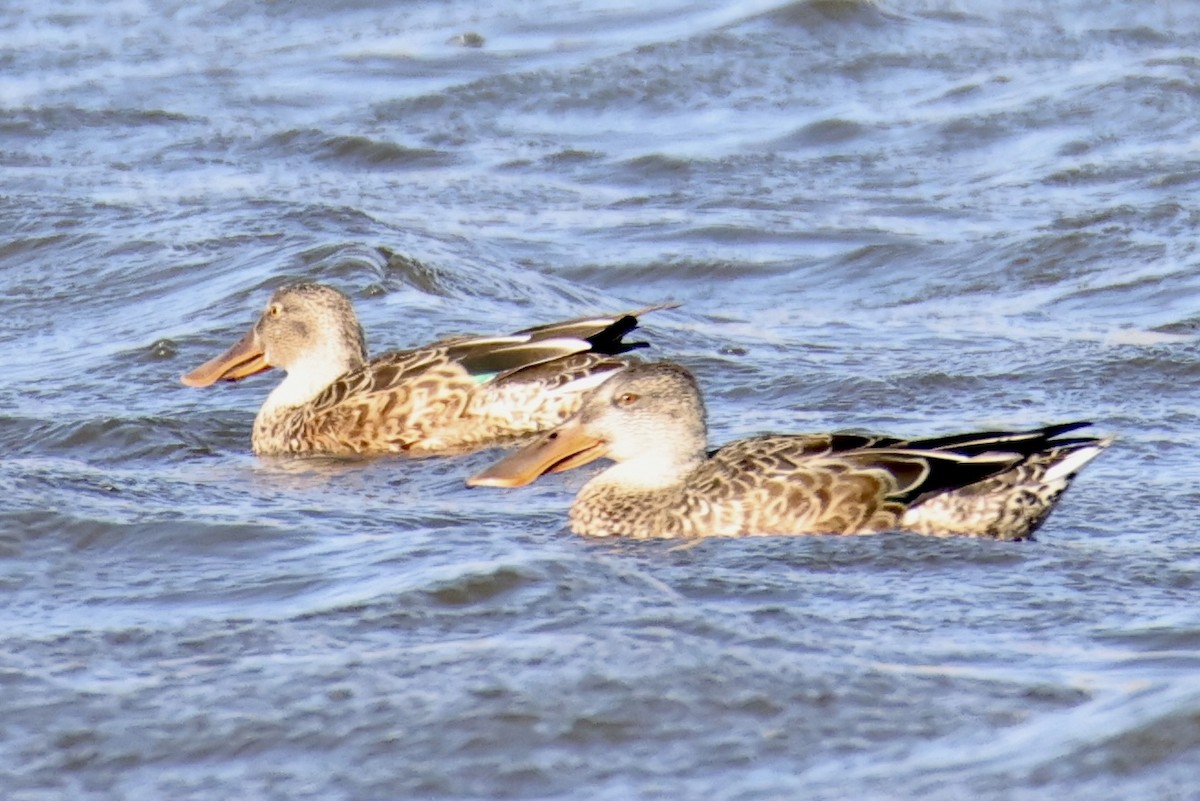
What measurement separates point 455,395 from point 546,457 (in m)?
1.57

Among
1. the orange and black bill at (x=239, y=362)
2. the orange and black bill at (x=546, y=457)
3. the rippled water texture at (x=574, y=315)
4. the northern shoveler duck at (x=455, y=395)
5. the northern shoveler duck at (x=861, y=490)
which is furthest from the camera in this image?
the orange and black bill at (x=239, y=362)

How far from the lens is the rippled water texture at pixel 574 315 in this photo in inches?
245

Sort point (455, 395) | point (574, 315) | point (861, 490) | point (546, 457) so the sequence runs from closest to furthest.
→ point (861, 490)
point (546, 457)
point (455, 395)
point (574, 315)

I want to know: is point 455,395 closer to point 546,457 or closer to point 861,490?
point 546,457

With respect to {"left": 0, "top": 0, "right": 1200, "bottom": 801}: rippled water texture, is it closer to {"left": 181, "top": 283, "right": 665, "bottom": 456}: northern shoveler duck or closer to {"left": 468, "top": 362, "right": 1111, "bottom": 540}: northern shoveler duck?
{"left": 468, "top": 362, "right": 1111, "bottom": 540}: northern shoveler duck

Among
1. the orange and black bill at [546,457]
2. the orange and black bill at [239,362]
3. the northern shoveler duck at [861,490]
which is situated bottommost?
the northern shoveler duck at [861,490]

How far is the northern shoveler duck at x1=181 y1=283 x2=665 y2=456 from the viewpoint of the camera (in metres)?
10.2

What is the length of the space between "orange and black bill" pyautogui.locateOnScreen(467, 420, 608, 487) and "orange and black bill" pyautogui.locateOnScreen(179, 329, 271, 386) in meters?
2.35

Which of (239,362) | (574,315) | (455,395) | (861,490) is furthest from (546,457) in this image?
(574,315)

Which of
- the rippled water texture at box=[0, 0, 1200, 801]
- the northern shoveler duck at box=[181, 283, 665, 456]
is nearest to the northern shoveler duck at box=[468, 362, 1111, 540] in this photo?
the rippled water texture at box=[0, 0, 1200, 801]

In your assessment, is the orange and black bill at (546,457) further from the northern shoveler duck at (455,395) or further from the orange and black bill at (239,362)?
the orange and black bill at (239,362)

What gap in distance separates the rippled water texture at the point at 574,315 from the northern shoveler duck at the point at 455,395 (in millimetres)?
356

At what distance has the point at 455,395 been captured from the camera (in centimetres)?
1016

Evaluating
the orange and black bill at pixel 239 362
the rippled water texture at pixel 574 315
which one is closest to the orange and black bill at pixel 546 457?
the rippled water texture at pixel 574 315
